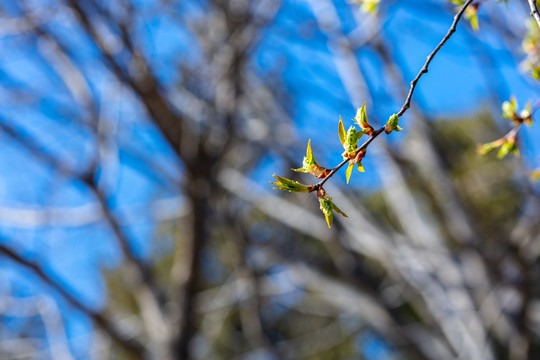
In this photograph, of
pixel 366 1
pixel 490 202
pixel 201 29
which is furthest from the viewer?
pixel 490 202

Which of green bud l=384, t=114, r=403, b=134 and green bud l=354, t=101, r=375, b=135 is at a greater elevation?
green bud l=354, t=101, r=375, b=135

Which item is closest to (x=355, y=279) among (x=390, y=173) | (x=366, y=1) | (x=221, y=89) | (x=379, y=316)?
(x=379, y=316)

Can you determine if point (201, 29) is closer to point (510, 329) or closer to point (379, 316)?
point (379, 316)

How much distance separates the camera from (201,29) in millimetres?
4148

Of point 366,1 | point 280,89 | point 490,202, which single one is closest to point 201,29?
point 280,89

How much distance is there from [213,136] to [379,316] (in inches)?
57.5

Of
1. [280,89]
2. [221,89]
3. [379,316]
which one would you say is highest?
[280,89]

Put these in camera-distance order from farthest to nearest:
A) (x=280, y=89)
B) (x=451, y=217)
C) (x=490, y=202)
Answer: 1. (x=490, y=202)
2. (x=280, y=89)
3. (x=451, y=217)

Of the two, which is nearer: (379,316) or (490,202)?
(379,316)

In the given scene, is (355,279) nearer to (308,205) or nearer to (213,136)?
(308,205)

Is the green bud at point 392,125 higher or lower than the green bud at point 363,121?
lower

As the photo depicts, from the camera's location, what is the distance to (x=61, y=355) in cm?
340

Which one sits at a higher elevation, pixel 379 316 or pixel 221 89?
pixel 221 89

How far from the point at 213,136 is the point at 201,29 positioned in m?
1.35
